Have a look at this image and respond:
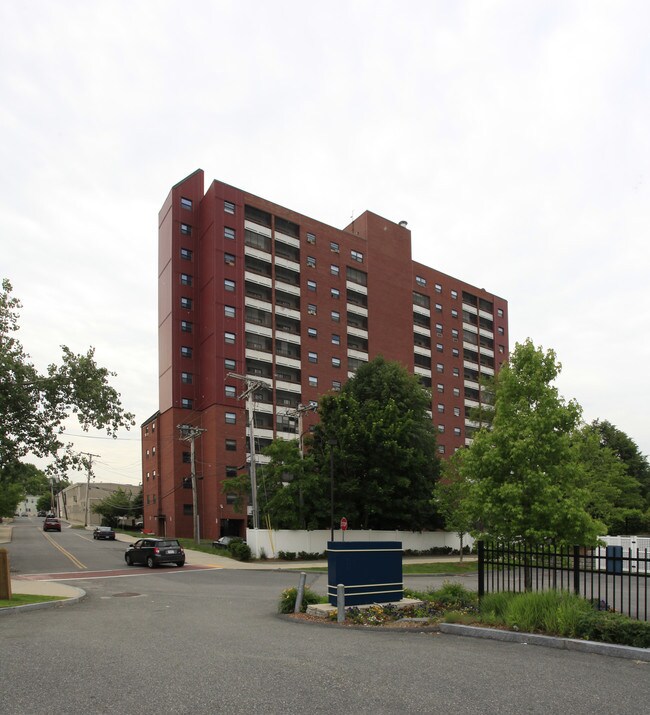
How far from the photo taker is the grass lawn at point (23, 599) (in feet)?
48.2

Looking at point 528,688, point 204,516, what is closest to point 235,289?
point 204,516

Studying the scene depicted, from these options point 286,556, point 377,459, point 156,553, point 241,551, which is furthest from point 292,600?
point 377,459

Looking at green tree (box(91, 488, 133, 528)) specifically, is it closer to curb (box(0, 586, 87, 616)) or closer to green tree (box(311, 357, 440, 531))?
green tree (box(311, 357, 440, 531))

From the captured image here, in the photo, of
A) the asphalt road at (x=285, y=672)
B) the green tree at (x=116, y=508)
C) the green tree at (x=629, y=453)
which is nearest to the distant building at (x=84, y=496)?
the green tree at (x=116, y=508)

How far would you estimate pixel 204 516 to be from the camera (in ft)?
196

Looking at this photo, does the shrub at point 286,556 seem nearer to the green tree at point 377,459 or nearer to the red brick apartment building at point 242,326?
the green tree at point 377,459

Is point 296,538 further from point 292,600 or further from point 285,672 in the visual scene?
point 285,672

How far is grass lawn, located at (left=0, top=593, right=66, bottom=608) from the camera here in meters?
14.7

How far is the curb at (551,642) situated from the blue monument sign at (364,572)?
263cm

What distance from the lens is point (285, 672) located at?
756 centimetres

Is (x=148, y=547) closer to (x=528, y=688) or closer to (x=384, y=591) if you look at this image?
(x=384, y=591)

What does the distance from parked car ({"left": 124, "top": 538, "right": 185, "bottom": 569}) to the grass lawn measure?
580 inches

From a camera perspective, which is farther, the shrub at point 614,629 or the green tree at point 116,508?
the green tree at point 116,508

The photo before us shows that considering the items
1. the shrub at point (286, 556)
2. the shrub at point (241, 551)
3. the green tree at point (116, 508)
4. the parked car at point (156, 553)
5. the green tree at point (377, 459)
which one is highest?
the green tree at point (377, 459)
